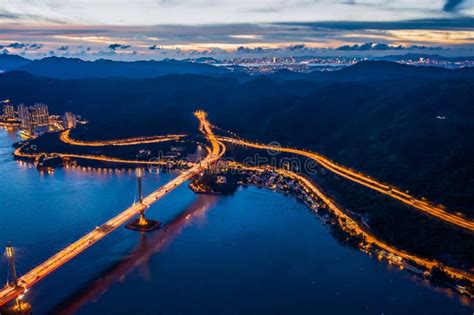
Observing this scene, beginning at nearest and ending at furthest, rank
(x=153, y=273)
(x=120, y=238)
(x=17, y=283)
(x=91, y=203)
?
1. (x=17, y=283)
2. (x=153, y=273)
3. (x=120, y=238)
4. (x=91, y=203)

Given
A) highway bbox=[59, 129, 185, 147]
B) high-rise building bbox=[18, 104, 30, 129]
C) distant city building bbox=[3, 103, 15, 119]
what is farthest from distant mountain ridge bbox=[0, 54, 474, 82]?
high-rise building bbox=[18, 104, 30, 129]

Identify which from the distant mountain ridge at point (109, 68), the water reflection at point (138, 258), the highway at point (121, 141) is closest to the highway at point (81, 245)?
the water reflection at point (138, 258)

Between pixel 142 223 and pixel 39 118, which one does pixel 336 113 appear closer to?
pixel 142 223

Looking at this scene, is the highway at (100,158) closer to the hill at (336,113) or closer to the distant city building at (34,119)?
the hill at (336,113)

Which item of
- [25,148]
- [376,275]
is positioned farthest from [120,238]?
[25,148]

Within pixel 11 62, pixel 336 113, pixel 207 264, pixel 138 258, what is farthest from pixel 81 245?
pixel 11 62

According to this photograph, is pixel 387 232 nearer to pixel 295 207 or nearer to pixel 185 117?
pixel 295 207
